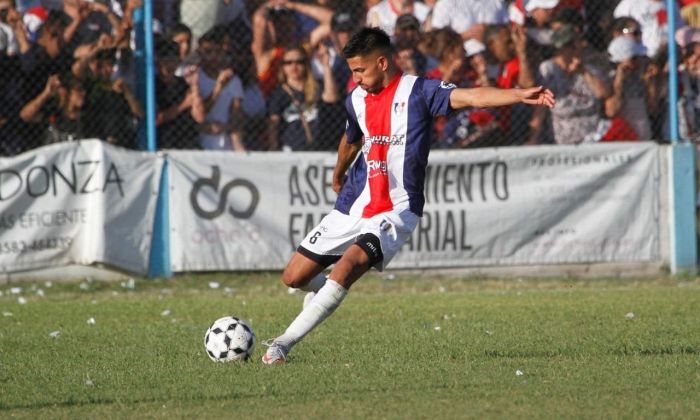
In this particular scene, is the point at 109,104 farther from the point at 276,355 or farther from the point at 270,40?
the point at 276,355

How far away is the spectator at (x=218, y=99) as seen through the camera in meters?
12.9

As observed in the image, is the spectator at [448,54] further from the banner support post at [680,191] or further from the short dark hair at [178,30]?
the short dark hair at [178,30]

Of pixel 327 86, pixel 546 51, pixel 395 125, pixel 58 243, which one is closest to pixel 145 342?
pixel 395 125

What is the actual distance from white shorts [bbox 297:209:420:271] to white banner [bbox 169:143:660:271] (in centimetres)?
507

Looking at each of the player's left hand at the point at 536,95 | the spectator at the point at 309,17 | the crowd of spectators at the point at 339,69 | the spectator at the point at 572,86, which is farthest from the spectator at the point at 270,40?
the player's left hand at the point at 536,95

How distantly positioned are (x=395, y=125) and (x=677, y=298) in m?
4.45

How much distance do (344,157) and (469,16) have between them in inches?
212

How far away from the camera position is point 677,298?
11.0m

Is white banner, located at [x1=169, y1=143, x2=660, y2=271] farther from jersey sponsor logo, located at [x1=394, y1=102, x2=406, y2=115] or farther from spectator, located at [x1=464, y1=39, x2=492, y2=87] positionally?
jersey sponsor logo, located at [x1=394, y1=102, x2=406, y2=115]

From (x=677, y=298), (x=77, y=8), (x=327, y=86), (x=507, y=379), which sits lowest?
(x=677, y=298)

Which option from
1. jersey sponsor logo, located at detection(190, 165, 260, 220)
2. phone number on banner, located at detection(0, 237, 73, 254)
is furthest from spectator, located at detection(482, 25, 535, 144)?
phone number on banner, located at detection(0, 237, 73, 254)

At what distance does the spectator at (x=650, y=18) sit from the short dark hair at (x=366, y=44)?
6.39 m

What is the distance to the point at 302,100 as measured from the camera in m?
Answer: 13.0

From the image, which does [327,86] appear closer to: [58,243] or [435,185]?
[435,185]
